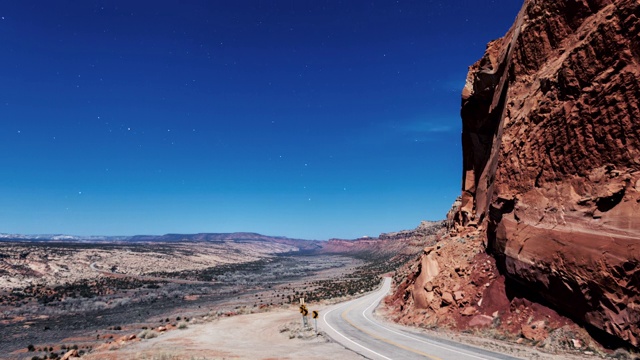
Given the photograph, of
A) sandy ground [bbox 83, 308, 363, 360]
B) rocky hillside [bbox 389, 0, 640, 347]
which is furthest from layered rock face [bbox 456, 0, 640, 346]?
sandy ground [bbox 83, 308, 363, 360]

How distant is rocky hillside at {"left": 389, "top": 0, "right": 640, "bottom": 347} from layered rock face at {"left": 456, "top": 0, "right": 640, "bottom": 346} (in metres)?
0.05

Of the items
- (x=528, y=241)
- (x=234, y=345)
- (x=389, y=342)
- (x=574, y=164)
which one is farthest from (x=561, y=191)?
(x=234, y=345)

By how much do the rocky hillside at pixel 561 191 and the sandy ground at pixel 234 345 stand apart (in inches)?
366

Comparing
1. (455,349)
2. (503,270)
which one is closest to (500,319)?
(503,270)

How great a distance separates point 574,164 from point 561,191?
152 cm

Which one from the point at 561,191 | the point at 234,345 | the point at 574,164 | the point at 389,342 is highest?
the point at 574,164

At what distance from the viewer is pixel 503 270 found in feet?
76.3

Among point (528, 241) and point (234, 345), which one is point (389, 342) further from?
point (234, 345)

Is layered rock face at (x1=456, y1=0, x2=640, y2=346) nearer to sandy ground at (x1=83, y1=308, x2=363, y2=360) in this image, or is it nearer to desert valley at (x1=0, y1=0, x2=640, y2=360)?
desert valley at (x1=0, y1=0, x2=640, y2=360)

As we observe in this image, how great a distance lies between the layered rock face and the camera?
50.5 feet

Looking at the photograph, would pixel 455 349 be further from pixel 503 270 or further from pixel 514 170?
pixel 514 170

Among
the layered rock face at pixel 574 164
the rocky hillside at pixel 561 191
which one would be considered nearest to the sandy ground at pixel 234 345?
the rocky hillside at pixel 561 191

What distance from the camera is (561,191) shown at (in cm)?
1891

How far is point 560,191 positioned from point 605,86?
18.0ft
